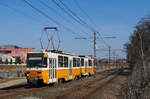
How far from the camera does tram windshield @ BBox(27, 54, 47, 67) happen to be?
18844 millimetres

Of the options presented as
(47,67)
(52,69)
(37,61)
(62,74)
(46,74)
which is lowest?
(62,74)

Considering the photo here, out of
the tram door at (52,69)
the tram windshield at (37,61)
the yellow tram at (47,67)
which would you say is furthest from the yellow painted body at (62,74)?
the tram windshield at (37,61)

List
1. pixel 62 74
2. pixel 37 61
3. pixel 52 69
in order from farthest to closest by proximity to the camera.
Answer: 1. pixel 62 74
2. pixel 52 69
3. pixel 37 61

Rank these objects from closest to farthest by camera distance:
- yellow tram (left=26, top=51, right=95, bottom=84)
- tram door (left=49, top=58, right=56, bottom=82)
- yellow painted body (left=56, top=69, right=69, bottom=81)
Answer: yellow tram (left=26, top=51, right=95, bottom=84)
tram door (left=49, top=58, right=56, bottom=82)
yellow painted body (left=56, top=69, right=69, bottom=81)

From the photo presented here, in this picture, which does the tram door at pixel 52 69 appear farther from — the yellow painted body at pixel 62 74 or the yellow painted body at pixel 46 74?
the yellow painted body at pixel 62 74

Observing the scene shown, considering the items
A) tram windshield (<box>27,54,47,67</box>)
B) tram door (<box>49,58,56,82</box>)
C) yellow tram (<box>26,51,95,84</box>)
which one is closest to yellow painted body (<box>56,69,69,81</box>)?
yellow tram (<box>26,51,95,84</box>)

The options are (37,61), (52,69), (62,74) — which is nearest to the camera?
(37,61)

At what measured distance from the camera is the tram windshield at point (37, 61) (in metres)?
18.8

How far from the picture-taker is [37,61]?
62.2 feet

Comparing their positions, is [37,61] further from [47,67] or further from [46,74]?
[46,74]

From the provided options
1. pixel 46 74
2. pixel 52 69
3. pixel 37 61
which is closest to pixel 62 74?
pixel 52 69

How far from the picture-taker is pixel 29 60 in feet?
62.9

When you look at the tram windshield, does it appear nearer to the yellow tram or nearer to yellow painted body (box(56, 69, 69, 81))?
the yellow tram

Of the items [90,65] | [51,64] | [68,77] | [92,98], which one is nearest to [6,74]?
[90,65]
